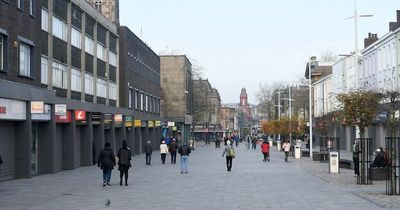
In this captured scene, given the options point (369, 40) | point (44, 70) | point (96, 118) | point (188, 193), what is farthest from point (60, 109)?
point (369, 40)

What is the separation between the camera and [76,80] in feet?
138

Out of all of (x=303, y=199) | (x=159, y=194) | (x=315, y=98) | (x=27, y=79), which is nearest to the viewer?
(x=303, y=199)

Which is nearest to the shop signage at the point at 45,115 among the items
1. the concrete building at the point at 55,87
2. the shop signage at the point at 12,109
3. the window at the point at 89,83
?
the concrete building at the point at 55,87

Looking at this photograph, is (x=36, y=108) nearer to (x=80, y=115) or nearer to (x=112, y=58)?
(x=80, y=115)

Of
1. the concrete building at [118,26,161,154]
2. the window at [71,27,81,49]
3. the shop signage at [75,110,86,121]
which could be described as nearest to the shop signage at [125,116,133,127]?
the concrete building at [118,26,161,154]

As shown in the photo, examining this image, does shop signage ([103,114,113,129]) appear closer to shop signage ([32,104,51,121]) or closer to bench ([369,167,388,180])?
shop signage ([32,104,51,121])

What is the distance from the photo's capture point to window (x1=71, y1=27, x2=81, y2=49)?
1598 inches

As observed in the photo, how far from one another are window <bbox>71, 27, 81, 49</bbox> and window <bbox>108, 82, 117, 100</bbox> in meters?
11.0

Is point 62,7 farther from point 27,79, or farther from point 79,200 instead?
point 79,200

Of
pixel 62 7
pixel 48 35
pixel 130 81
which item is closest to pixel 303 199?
pixel 48 35

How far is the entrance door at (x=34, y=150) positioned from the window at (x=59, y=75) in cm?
526

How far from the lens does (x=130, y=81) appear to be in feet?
198

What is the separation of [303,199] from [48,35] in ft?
66.6

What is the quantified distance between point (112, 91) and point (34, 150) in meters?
22.9
